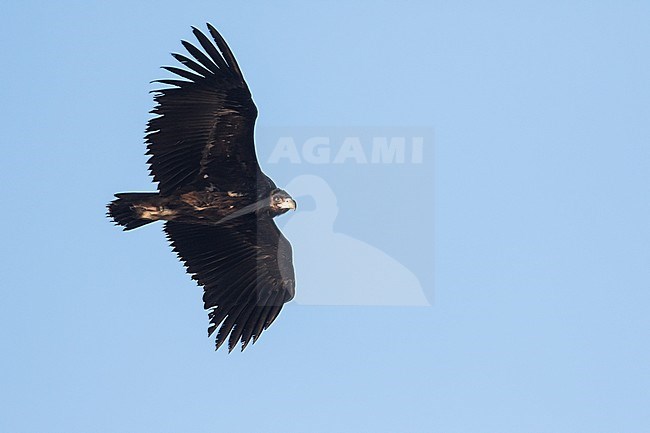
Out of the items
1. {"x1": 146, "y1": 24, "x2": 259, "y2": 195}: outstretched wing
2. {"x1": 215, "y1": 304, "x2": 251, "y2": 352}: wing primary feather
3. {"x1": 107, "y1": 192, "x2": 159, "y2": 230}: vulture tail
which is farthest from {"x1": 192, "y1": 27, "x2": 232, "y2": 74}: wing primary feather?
{"x1": 215, "y1": 304, "x2": 251, "y2": 352}: wing primary feather

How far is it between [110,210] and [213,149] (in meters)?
1.74

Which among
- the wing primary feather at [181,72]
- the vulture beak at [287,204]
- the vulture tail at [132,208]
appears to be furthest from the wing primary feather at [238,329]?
the wing primary feather at [181,72]

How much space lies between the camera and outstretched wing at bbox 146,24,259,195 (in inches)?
801

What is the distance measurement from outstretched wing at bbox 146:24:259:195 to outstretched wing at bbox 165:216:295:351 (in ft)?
3.66

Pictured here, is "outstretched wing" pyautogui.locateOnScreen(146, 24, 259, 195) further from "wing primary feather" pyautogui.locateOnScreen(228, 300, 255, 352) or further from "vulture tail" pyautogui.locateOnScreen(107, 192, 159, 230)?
"wing primary feather" pyautogui.locateOnScreen(228, 300, 255, 352)

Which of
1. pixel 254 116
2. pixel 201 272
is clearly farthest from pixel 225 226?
pixel 254 116

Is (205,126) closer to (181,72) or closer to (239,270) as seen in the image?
(181,72)

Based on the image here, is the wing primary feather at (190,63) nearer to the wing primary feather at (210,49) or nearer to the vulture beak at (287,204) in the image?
the wing primary feather at (210,49)

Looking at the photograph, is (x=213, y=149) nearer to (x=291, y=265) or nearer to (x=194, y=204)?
(x=194, y=204)

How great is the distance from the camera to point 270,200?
2178 centimetres

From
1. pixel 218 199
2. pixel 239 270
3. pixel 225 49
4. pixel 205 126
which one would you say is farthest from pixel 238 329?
pixel 225 49

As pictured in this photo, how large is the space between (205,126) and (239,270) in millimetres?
2686

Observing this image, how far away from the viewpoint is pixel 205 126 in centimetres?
2089

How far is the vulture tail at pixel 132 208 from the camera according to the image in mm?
20953
